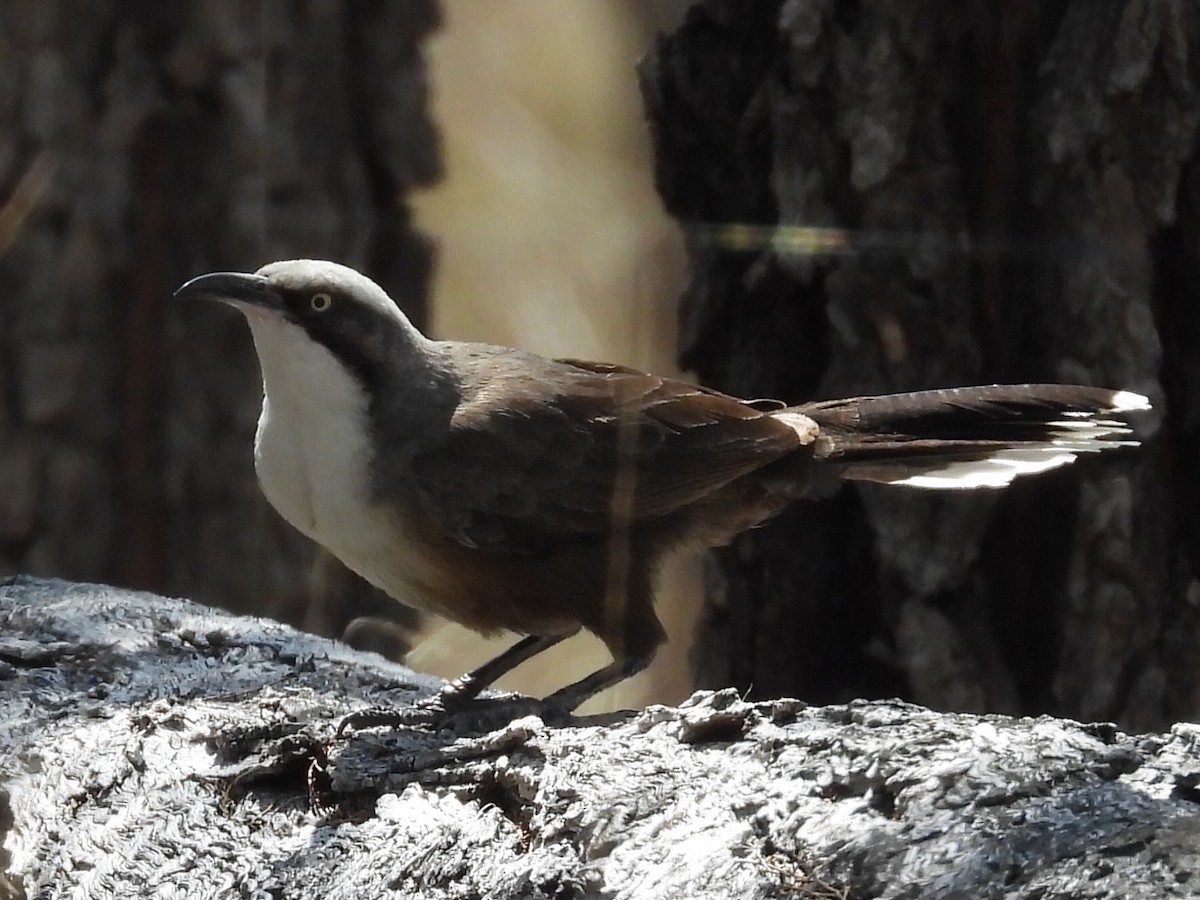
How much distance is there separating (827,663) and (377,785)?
225cm

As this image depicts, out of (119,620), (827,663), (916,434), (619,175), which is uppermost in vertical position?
(619,175)

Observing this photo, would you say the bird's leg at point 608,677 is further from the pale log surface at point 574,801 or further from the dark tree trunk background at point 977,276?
the dark tree trunk background at point 977,276

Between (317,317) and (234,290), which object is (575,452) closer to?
(317,317)

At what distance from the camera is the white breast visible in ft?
12.9

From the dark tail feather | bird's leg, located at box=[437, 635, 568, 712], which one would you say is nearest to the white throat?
bird's leg, located at box=[437, 635, 568, 712]

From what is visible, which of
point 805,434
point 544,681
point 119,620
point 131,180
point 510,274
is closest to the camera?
point 119,620

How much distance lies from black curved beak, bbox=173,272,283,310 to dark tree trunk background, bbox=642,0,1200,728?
1.37 meters

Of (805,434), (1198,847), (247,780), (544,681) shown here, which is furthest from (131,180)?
(1198,847)

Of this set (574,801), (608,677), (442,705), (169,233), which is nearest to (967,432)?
(608,677)

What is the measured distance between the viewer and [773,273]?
467cm

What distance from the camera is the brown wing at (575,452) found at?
4066 mm

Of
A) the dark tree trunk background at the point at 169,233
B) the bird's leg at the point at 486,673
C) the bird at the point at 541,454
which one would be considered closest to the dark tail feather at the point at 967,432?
the bird at the point at 541,454

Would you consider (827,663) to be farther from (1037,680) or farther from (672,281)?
(672,281)

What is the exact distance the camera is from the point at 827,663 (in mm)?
4797
